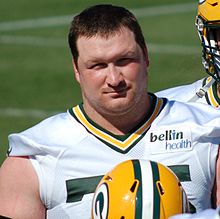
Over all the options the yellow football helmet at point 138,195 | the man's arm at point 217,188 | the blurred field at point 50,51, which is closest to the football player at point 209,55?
the man's arm at point 217,188

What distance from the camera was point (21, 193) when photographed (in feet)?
22.7

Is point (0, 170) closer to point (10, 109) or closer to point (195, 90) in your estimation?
point (195, 90)

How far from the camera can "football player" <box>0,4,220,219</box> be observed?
6.81 meters

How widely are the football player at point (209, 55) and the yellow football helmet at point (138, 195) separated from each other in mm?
2021

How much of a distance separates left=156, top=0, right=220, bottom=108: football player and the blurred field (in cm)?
380

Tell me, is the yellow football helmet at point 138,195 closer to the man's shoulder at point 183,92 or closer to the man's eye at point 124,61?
the man's eye at point 124,61

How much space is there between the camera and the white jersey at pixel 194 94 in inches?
326

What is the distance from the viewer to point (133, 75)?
6.79 m

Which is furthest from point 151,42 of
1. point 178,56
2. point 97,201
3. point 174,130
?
point 97,201

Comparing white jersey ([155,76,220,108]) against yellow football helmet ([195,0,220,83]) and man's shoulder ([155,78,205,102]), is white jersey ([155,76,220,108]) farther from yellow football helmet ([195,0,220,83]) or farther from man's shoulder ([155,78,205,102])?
yellow football helmet ([195,0,220,83])

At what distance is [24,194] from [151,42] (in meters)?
10.4

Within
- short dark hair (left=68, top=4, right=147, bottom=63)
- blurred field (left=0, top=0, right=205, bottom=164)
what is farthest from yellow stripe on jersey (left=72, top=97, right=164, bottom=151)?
blurred field (left=0, top=0, right=205, bottom=164)

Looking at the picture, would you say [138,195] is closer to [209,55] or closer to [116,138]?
[116,138]

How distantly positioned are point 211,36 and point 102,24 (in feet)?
4.68
